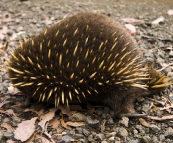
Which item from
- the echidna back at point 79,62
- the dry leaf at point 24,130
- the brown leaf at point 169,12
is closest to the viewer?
the dry leaf at point 24,130

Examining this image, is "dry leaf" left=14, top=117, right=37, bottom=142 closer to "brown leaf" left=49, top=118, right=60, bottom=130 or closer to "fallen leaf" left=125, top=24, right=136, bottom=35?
"brown leaf" left=49, top=118, right=60, bottom=130

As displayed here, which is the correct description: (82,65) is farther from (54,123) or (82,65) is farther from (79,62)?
(54,123)

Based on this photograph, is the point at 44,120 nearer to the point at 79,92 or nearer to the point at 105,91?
the point at 79,92

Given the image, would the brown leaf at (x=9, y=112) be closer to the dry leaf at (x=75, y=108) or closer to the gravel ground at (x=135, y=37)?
the gravel ground at (x=135, y=37)

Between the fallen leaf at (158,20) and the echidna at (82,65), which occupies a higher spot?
the fallen leaf at (158,20)

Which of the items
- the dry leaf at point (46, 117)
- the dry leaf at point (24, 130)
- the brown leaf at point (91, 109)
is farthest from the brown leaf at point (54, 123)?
the brown leaf at point (91, 109)

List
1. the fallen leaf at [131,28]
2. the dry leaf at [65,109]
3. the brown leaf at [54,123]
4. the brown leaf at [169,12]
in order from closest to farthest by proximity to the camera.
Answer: the brown leaf at [54,123], the dry leaf at [65,109], the fallen leaf at [131,28], the brown leaf at [169,12]

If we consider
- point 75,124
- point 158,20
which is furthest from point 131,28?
point 75,124
